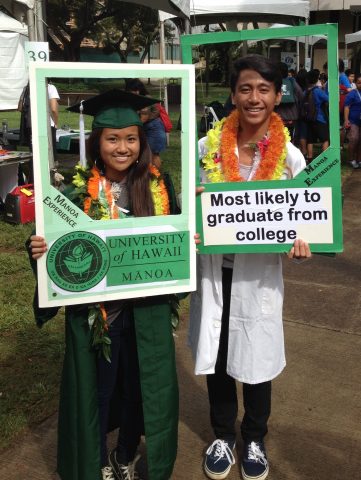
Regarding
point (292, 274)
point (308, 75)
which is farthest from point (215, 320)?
point (308, 75)

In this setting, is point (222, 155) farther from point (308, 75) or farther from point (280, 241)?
point (308, 75)

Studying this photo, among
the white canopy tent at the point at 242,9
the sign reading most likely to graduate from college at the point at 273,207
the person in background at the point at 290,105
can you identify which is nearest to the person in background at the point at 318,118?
the person in background at the point at 290,105

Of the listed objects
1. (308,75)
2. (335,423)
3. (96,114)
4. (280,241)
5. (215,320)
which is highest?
(308,75)

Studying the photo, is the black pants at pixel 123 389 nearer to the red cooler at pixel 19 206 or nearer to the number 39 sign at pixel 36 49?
the number 39 sign at pixel 36 49

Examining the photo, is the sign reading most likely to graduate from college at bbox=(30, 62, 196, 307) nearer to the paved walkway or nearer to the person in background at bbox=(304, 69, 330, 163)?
the paved walkway

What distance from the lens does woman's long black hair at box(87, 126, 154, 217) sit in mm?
2174

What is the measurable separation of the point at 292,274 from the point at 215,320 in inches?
116

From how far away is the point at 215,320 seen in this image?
249 centimetres

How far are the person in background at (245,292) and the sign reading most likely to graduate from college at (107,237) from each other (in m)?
0.30

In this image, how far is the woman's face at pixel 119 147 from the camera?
6.95 feet

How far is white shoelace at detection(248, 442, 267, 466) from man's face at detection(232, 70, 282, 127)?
1489mm

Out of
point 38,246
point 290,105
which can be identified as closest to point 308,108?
point 290,105

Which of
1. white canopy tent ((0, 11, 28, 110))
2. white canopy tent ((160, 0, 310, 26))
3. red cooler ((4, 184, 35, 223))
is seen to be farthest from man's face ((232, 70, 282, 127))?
white canopy tent ((0, 11, 28, 110))

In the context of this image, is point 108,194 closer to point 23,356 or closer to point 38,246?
point 38,246
